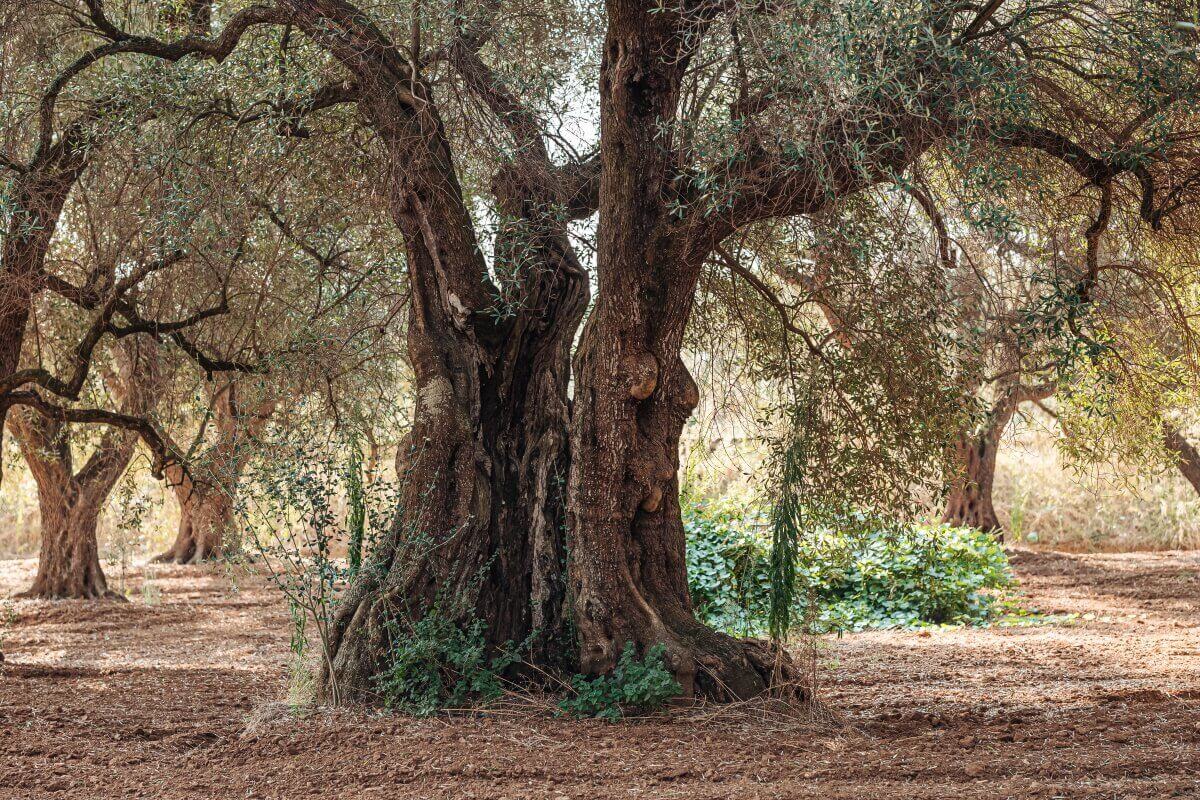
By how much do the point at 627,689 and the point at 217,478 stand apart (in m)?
2.87

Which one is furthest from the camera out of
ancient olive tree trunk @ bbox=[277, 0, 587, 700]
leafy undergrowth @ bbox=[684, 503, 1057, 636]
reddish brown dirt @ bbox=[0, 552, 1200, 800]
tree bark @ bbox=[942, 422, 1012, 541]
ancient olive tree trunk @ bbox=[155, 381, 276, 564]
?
tree bark @ bbox=[942, 422, 1012, 541]

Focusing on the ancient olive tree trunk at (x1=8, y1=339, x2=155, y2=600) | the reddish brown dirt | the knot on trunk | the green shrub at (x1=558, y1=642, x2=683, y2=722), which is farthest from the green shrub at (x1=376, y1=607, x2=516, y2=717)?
the ancient olive tree trunk at (x1=8, y1=339, x2=155, y2=600)

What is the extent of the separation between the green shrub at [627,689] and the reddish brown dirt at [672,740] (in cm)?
14

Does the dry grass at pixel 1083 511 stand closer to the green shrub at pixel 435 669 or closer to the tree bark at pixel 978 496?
the tree bark at pixel 978 496

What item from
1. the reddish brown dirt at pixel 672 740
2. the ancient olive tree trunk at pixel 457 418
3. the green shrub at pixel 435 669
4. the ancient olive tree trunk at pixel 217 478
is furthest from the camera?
the ancient olive tree trunk at pixel 217 478

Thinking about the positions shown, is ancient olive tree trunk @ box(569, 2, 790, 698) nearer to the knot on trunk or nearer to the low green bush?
the knot on trunk

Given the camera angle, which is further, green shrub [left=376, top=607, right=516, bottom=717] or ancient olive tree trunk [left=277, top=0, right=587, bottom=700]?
ancient olive tree trunk [left=277, top=0, right=587, bottom=700]

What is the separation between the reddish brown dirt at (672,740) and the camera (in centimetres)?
450

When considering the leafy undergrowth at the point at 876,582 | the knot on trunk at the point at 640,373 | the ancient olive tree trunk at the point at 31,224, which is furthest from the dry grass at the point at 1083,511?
the ancient olive tree trunk at the point at 31,224

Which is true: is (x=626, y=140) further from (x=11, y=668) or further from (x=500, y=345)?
(x=11, y=668)

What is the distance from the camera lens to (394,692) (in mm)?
5762

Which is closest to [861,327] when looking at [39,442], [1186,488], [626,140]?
[626,140]

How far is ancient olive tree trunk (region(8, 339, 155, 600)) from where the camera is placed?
11.6 meters

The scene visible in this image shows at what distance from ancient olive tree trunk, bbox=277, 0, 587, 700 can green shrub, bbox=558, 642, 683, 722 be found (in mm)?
435
